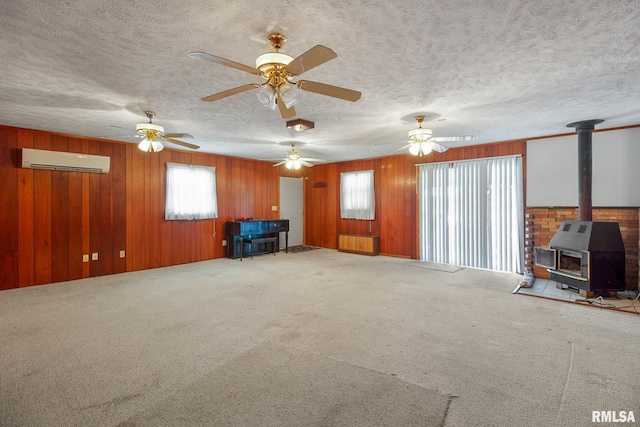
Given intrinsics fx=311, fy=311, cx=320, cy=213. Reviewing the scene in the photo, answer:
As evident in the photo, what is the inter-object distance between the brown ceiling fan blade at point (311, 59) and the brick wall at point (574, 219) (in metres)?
5.01

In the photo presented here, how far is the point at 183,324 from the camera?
3.29 m

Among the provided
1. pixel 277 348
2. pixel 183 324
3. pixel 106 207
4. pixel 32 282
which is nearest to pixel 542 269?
pixel 277 348

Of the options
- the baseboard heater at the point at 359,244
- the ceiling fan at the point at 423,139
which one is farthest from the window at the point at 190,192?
the ceiling fan at the point at 423,139

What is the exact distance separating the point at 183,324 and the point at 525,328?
11.5 feet

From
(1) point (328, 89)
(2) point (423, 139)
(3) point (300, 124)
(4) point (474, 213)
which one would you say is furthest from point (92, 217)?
(4) point (474, 213)

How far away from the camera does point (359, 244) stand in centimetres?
775

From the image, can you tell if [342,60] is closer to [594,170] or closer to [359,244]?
[594,170]

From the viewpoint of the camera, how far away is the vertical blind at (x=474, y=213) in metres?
5.64

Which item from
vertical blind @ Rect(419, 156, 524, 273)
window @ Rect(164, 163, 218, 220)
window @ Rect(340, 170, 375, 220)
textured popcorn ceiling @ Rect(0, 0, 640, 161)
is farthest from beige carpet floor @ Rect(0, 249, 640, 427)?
window @ Rect(340, 170, 375, 220)

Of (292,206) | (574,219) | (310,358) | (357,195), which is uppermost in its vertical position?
(357,195)

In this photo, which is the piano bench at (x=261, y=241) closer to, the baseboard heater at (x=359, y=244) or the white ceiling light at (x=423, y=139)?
the baseboard heater at (x=359, y=244)

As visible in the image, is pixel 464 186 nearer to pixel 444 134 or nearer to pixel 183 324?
pixel 444 134

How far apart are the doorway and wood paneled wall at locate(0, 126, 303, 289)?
183cm

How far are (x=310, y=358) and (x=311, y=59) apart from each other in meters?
2.23
